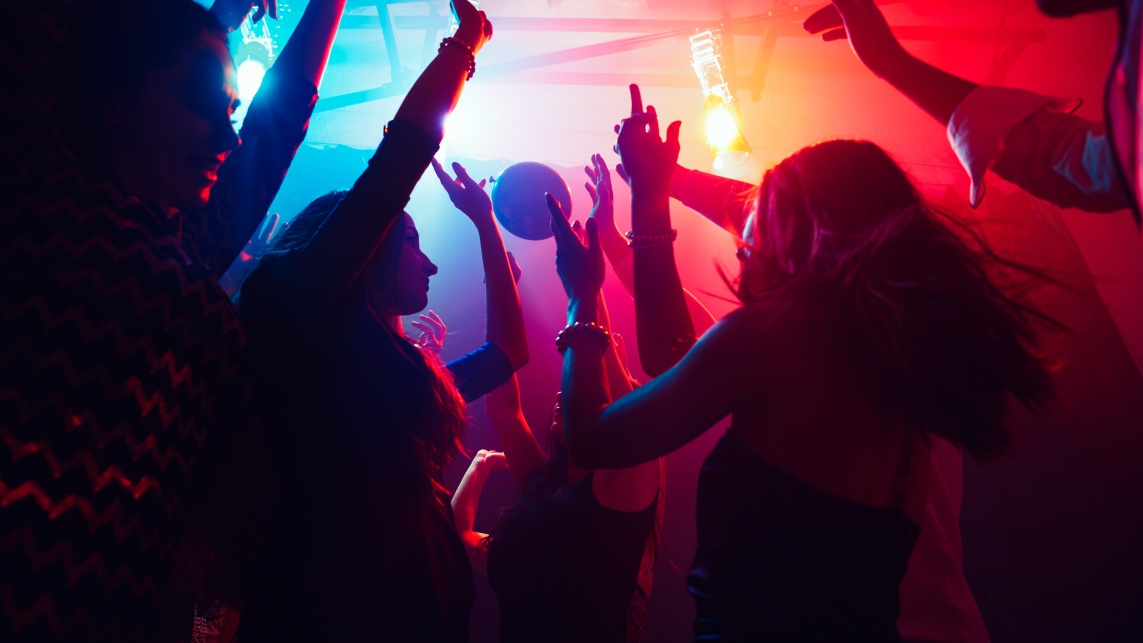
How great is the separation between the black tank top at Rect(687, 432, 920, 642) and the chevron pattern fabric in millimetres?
1022

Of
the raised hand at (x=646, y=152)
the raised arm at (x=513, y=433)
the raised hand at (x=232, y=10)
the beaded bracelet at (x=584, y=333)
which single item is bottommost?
the raised arm at (x=513, y=433)

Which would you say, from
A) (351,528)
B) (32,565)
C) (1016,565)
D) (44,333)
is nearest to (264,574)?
(351,528)

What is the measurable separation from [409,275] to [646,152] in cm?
85

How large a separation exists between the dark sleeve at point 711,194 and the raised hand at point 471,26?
0.82 m

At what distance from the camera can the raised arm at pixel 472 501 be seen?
2.57 m

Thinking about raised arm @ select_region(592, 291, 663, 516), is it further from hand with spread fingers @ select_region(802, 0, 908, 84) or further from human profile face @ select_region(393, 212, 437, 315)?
hand with spread fingers @ select_region(802, 0, 908, 84)

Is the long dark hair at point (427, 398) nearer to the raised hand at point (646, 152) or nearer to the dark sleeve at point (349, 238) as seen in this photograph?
the dark sleeve at point (349, 238)

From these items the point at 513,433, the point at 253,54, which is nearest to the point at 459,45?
the point at 513,433

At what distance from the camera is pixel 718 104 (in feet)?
11.4

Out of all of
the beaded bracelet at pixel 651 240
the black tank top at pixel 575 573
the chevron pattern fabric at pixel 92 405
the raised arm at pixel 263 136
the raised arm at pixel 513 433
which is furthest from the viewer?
the raised arm at pixel 513 433

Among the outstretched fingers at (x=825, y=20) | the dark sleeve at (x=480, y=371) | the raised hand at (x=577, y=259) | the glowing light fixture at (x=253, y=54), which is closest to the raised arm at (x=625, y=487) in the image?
the raised hand at (x=577, y=259)

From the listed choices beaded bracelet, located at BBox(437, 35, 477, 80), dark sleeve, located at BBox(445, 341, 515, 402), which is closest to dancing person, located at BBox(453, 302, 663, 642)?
dark sleeve, located at BBox(445, 341, 515, 402)

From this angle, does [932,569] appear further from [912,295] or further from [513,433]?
[513,433]

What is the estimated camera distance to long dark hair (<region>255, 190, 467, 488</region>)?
124 cm
